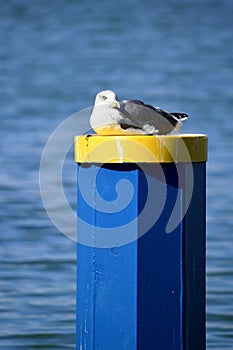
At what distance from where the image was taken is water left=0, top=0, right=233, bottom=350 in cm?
535

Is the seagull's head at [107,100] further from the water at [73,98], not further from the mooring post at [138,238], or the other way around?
the water at [73,98]

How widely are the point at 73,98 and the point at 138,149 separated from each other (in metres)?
11.4

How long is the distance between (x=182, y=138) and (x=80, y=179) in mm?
298

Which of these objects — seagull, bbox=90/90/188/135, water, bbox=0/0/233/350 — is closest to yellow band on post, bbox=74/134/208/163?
seagull, bbox=90/90/188/135

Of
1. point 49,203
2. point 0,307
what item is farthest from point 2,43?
point 0,307

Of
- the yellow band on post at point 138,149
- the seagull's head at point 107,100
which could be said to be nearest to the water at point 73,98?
the seagull's head at point 107,100

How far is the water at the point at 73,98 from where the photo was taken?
535cm

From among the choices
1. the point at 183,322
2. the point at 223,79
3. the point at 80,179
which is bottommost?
the point at 183,322

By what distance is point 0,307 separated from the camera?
207 inches

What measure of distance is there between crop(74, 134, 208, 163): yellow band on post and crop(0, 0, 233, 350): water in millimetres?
1799

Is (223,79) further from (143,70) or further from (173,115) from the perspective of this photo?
(173,115)

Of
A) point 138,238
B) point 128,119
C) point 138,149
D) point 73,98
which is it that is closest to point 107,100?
point 128,119

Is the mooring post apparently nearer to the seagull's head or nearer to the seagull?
the seagull

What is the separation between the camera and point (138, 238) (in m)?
2.98
